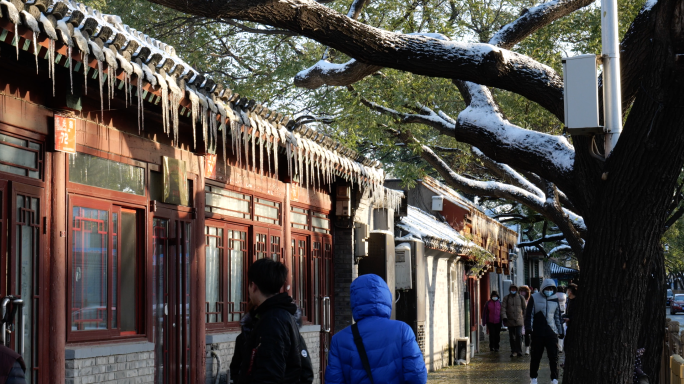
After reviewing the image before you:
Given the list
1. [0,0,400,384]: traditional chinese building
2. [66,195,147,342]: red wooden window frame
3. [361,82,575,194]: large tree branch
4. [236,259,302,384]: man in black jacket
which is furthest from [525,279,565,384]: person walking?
[236,259,302,384]: man in black jacket

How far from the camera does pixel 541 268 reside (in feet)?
192

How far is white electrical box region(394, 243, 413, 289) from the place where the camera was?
1667 cm

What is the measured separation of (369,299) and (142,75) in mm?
3095

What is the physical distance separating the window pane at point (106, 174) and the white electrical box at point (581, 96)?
390 cm

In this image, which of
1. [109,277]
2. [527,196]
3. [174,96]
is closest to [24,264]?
[109,277]

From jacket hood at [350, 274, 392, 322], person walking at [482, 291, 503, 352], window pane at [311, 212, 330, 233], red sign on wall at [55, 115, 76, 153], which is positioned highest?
red sign on wall at [55, 115, 76, 153]

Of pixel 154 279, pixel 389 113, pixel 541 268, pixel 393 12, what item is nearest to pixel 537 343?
pixel 389 113

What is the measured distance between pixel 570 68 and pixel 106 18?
4.43m

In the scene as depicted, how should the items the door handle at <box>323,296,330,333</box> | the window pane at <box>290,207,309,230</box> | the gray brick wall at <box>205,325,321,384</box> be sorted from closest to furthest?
the gray brick wall at <box>205,325,321,384</box>, the window pane at <box>290,207,309,230</box>, the door handle at <box>323,296,330,333</box>

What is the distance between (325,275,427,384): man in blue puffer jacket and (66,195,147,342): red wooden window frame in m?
3.23

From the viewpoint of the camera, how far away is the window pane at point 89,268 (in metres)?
7.52

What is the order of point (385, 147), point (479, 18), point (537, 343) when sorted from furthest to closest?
point (385, 147)
point (479, 18)
point (537, 343)

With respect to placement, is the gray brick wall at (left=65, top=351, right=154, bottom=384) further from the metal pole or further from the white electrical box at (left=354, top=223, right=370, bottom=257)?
the white electrical box at (left=354, top=223, right=370, bottom=257)

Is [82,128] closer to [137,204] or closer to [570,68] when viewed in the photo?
[137,204]
